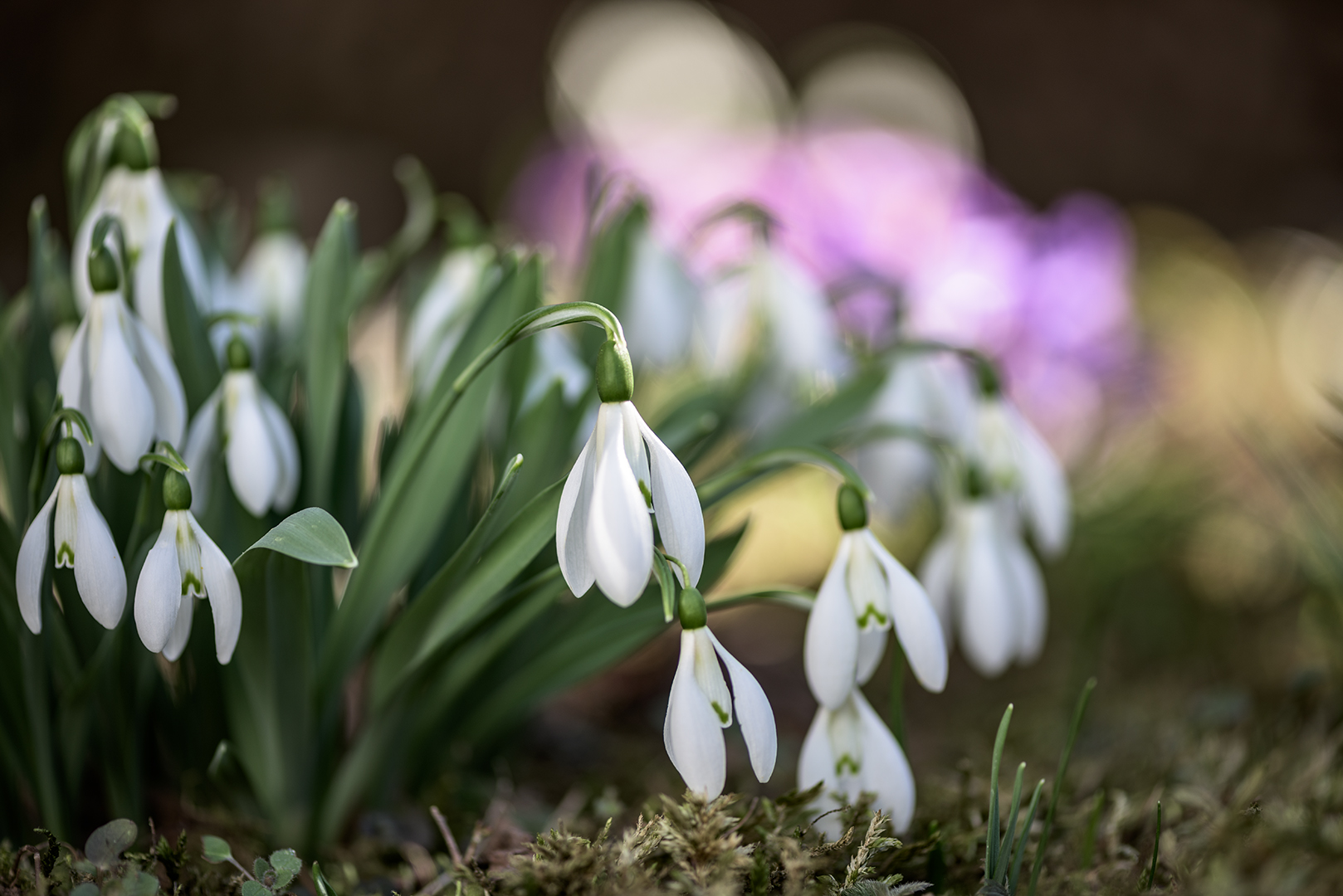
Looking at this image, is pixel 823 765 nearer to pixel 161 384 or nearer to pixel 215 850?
pixel 215 850

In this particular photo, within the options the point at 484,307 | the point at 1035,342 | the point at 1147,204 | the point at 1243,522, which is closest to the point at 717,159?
the point at 1035,342

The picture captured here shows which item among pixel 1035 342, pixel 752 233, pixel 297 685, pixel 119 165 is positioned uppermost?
pixel 119 165

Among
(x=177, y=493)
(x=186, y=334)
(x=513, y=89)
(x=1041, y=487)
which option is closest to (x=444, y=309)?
(x=186, y=334)

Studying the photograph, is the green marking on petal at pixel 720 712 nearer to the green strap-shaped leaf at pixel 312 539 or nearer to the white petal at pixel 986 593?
the green strap-shaped leaf at pixel 312 539

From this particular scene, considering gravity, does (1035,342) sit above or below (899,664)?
below

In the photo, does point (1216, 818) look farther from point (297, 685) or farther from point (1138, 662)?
point (1138, 662)

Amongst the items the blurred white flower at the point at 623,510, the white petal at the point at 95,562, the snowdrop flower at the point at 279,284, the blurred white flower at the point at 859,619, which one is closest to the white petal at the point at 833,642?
the blurred white flower at the point at 859,619
